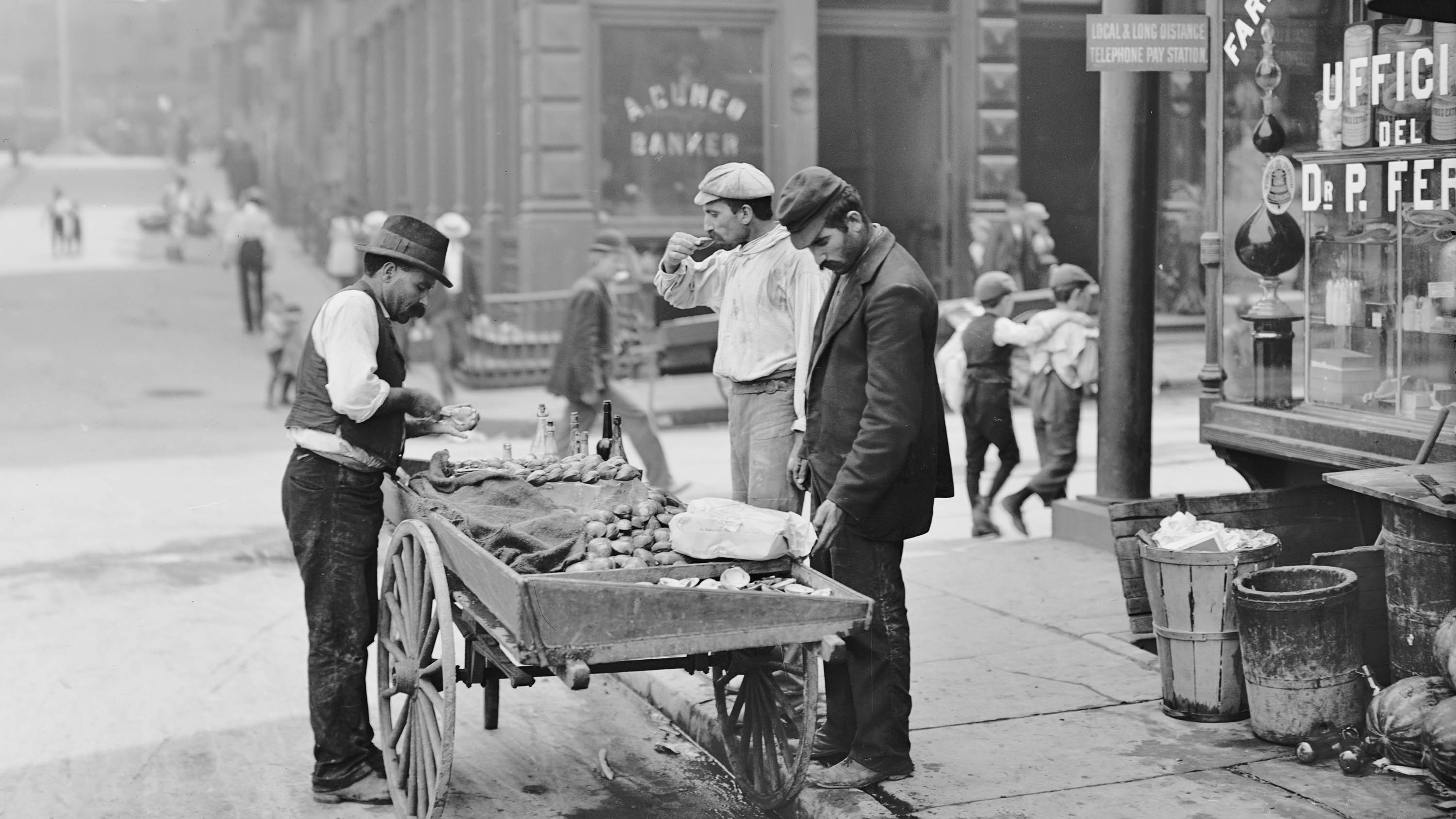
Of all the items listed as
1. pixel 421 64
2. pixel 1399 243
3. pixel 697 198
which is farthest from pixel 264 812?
pixel 421 64

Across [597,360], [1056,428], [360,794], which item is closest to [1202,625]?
[360,794]

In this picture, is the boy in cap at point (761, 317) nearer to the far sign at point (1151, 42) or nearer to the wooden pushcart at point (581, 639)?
the wooden pushcart at point (581, 639)

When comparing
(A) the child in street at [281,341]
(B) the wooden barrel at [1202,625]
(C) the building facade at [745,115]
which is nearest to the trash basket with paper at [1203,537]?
(B) the wooden barrel at [1202,625]

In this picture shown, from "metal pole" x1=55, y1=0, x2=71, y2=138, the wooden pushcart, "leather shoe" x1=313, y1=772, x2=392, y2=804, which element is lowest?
"leather shoe" x1=313, y1=772, x2=392, y2=804

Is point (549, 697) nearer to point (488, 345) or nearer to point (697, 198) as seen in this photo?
point (697, 198)

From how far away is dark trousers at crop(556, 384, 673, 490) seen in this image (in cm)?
1179

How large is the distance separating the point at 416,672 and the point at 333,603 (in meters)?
0.70

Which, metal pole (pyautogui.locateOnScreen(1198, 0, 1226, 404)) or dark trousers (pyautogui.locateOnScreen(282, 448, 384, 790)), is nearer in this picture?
dark trousers (pyautogui.locateOnScreen(282, 448, 384, 790))

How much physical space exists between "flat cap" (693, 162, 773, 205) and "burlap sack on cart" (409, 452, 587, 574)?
1.45 m

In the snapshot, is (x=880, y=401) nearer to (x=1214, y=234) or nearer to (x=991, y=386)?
(x=1214, y=234)

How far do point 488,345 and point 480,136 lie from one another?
4.20 m

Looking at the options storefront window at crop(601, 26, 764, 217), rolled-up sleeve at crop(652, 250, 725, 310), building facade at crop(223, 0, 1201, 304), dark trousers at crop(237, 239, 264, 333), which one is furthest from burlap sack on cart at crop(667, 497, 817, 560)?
dark trousers at crop(237, 239, 264, 333)

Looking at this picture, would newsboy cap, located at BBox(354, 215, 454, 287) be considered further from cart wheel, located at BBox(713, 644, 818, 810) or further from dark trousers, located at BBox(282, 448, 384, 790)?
cart wheel, located at BBox(713, 644, 818, 810)

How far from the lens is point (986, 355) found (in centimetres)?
1066
